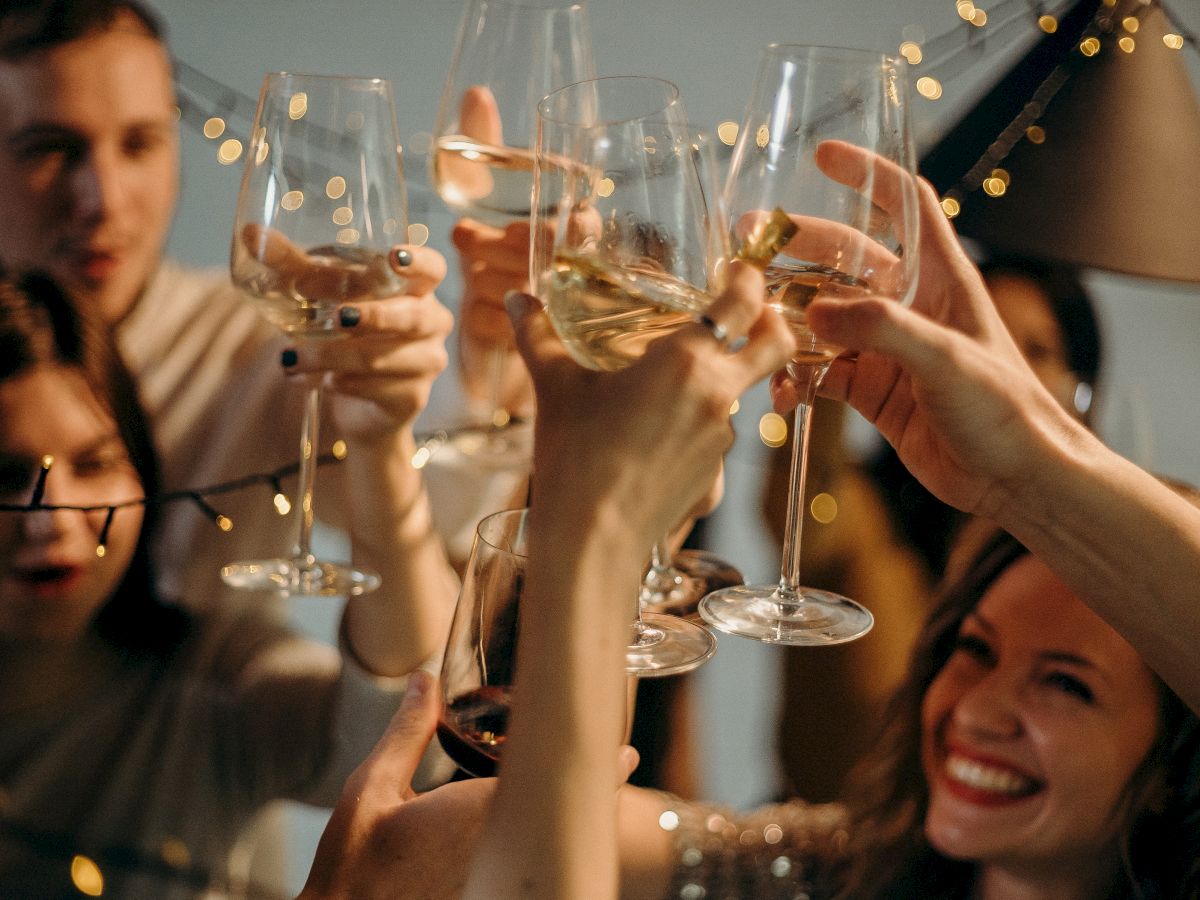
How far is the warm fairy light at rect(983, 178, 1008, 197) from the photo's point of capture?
1.75m

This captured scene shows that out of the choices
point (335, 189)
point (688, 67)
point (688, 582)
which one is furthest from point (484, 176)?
point (688, 67)

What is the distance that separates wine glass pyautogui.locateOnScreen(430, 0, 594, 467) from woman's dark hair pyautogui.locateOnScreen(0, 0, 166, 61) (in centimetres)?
53

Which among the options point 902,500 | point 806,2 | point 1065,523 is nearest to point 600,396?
point 1065,523

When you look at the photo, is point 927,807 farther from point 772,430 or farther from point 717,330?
point 772,430

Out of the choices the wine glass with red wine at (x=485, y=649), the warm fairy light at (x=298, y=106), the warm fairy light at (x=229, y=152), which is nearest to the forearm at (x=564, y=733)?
the wine glass with red wine at (x=485, y=649)

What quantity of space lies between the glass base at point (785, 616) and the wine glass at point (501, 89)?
1.50 ft

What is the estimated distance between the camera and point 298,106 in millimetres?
875

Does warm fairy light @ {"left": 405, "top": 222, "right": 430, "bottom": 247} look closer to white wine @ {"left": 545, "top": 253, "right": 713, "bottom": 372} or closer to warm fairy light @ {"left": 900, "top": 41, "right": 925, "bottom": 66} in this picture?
warm fairy light @ {"left": 900, "top": 41, "right": 925, "bottom": 66}

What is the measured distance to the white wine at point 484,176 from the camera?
1.07 meters

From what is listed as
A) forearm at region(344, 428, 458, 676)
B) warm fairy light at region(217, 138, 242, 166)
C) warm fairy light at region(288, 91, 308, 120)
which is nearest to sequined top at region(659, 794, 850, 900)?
forearm at region(344, 428, 458, 676)

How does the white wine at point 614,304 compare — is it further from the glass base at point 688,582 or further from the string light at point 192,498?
the string light at point 192,498

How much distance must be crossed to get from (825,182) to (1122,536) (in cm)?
33

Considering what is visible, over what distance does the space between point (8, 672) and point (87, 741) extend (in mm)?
180

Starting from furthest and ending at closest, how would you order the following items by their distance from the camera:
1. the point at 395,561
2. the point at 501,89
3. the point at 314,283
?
the point at 501,89 → the point at 395,561 → the point at 314,283
